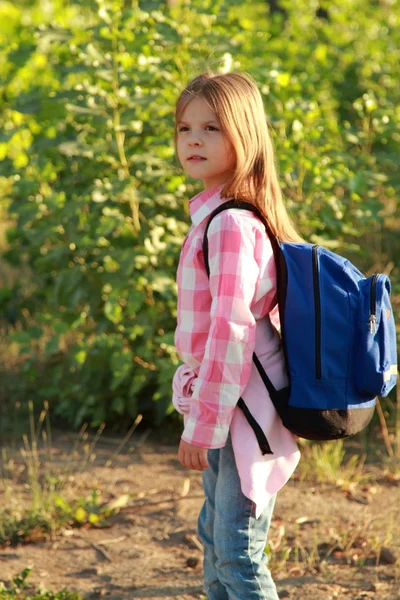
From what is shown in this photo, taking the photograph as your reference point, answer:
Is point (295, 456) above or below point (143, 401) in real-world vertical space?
above

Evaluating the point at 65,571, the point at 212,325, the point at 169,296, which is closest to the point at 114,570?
the point at 65,571

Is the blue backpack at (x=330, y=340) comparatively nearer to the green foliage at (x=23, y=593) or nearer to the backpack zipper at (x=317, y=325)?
the backpack zipper at (x=317, y=325)

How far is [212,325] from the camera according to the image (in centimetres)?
210

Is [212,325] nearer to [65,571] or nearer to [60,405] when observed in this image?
[65,571]

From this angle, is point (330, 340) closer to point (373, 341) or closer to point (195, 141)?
point (373, 341)

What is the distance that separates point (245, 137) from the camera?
2240 mm

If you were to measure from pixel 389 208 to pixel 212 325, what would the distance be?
4888 mm

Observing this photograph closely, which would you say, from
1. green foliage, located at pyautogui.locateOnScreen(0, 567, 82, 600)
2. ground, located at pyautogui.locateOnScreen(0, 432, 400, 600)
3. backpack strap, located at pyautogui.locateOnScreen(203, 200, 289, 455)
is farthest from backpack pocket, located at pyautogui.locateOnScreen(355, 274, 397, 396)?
green foliage, located at pyautogui.locateOnScreen(0, 567, 82, 600)

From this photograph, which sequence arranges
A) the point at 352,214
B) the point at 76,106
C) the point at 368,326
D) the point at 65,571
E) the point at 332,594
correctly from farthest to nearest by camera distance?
the point at 352,214 → the point at 76,106 → the point at 65,571 → the point at 332,594 → the point at 368,326

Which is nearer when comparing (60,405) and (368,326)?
(368,326)

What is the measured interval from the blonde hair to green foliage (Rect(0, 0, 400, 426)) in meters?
1.43

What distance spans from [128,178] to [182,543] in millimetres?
1540

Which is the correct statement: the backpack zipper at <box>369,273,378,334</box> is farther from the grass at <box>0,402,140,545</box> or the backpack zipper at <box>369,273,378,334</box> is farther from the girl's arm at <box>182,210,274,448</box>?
the grass at <box>0,402,140,545</box>

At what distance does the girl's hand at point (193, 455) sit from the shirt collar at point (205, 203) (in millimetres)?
559
